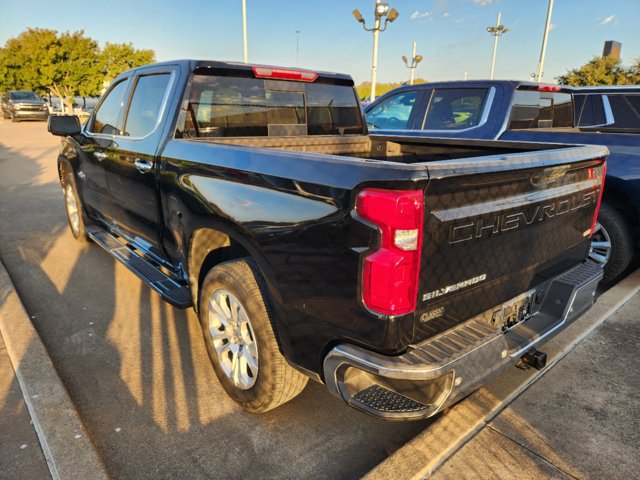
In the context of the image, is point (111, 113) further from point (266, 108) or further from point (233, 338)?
point (233, 338)

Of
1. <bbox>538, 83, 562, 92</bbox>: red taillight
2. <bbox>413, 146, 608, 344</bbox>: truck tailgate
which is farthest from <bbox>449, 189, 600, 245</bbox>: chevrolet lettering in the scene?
<bbox>538, 83, 562, 92</bbox>: red taillight

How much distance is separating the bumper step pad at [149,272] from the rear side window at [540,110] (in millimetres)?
4102

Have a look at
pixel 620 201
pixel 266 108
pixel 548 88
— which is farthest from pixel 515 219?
pixel 548 88

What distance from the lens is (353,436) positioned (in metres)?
2.44

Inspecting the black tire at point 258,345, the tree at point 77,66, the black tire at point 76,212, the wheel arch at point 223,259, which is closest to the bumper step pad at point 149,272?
the wheel arch at point 223,259

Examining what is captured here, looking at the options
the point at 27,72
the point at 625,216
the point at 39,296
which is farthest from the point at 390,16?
the point at 27,72

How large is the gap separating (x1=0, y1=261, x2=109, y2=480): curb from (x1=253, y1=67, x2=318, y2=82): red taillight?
2439mm

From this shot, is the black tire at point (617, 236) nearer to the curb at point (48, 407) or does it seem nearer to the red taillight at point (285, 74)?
the red taillight at point (285, 74)

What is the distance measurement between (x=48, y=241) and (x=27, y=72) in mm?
37373

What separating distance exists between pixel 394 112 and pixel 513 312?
459 cm

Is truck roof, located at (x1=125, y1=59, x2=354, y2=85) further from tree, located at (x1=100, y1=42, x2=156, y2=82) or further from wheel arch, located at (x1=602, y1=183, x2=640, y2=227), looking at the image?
tree, located at (x1=100, y1=42, x2=156, y2=82)

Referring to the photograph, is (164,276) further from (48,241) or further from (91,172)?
(48,241)

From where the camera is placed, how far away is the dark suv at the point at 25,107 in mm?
27580

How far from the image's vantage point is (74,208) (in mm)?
5430
